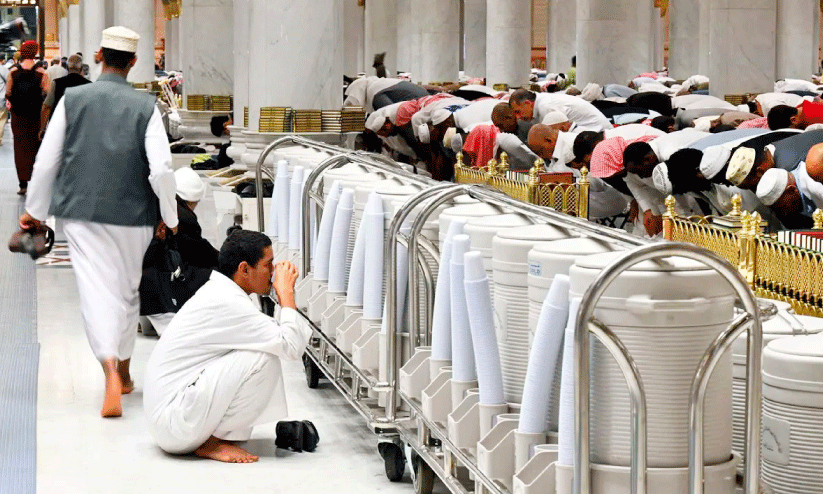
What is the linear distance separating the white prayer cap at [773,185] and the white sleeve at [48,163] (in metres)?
3.47

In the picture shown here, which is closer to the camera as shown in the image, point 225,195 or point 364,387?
point 364,387

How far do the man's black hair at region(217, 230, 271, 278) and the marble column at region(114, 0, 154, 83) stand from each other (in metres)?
21.1

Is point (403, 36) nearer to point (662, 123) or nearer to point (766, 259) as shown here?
point (662, 123)

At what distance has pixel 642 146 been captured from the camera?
8.50 m

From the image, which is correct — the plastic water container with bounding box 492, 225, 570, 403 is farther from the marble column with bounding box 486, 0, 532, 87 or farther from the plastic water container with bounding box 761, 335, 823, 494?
the marble column with bounding box 486, 0, 532, 87

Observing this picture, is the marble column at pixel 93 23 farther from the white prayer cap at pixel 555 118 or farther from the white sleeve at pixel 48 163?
the white sleeve at pixel 48 163

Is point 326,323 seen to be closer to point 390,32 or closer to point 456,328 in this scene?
point 456,328

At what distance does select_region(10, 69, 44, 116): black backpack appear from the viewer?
1525 cm

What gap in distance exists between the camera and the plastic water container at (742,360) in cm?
355

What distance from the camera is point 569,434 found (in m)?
3.29

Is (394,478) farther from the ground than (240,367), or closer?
closer

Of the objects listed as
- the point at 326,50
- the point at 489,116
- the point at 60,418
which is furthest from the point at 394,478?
the point at 489,116

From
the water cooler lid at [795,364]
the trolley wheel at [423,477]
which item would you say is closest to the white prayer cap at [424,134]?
the trolley wheel at [423,477]

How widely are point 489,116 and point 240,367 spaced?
830 centimetres
